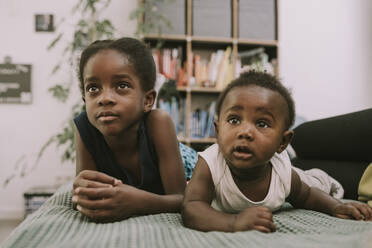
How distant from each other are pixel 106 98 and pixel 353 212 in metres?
0.68

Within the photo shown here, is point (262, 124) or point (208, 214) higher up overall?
point (262, 124)

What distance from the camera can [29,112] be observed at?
9.93ft

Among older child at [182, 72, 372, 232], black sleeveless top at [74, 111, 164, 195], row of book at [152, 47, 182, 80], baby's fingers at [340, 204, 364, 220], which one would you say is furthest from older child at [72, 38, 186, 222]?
row of book at [152, 47, 182, 80]

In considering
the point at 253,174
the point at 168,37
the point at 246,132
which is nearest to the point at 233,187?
the point at 253,174

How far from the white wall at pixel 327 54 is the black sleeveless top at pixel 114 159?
2.72 meters

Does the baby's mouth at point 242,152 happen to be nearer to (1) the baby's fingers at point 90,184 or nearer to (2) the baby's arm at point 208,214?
(2) the baby's arm at point 208,214

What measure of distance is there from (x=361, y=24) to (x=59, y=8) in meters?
3.05

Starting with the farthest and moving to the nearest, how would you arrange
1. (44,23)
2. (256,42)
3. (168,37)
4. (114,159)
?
1. (44,23)
2. (256,42)
3. (168,37)
4. (114,159)

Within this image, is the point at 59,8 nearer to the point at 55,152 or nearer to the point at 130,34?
the point at 130,34

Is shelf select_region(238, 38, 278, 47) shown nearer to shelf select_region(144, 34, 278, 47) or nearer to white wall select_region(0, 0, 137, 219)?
shelf select_region(144, 34, 278, 47)

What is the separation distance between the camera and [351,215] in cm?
84

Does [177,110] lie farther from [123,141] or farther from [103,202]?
[103,202]

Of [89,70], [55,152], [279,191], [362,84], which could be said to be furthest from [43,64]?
[362,84]

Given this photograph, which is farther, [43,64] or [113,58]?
[43,64]
